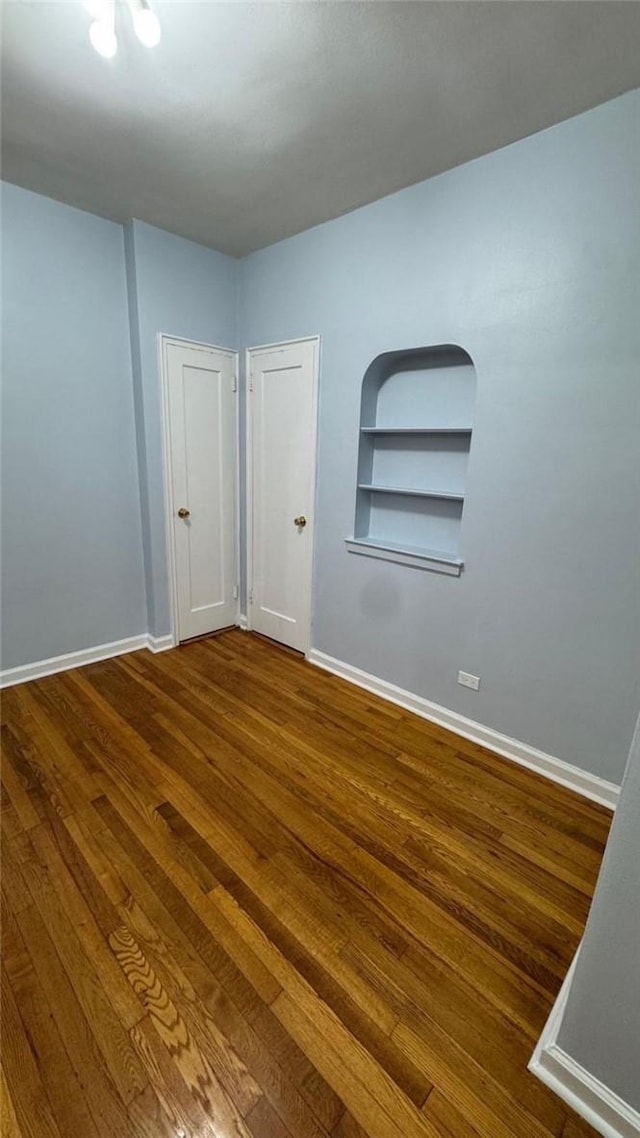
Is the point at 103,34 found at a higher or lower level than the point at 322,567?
higher

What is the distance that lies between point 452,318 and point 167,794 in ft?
8.45

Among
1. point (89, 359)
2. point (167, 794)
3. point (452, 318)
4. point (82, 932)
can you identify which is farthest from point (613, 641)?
point (89, 359)

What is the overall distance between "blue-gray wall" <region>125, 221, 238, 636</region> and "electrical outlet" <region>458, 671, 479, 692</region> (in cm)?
211

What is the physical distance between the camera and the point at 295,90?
167 centimetres

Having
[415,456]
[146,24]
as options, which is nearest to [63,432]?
[146,24]

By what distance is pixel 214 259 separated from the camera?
3031 millimetres

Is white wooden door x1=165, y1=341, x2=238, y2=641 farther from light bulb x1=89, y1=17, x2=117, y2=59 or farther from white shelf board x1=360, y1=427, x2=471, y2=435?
light bulb x1=89, y1=17, x2=117, y2=59

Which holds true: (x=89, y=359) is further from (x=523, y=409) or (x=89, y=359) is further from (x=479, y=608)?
(x=479, y=608)

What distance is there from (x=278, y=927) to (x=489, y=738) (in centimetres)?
140

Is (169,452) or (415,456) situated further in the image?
(169,452)

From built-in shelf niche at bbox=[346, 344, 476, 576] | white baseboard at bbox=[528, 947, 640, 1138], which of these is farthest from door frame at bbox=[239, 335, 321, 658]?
white baseboard at bbox=[528, 947, 640, 1138]

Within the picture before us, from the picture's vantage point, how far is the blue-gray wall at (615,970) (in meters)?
0.85

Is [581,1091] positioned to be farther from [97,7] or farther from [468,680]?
[97,7]

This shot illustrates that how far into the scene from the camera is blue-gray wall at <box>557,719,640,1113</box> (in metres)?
0.85
